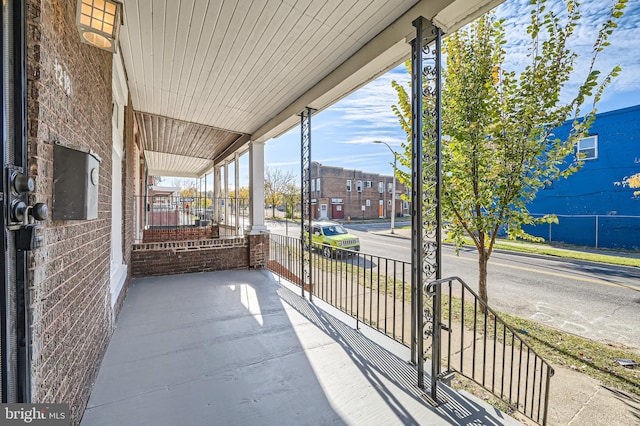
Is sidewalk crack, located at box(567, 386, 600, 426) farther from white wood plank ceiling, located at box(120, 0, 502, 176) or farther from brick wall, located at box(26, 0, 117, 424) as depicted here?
brick wall, located at box(26, 0, 117, 424)

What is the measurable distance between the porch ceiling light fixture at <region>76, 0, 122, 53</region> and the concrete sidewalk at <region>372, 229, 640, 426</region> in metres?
4.27

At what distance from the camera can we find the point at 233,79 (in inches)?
150

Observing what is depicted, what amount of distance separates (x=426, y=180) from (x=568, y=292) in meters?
6.08

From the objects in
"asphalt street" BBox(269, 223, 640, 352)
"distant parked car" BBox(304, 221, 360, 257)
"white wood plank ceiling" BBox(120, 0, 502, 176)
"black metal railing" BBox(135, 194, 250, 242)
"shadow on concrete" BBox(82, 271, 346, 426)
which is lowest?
"asphalt street" BBox(269, 223, 640, 352)

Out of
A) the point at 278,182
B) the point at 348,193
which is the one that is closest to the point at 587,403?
the point at 278,182

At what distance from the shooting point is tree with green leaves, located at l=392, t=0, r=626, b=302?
357 centimetres

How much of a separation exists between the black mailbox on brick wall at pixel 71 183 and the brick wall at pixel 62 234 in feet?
0.13

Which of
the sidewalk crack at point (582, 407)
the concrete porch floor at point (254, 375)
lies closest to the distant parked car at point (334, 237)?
the concrete porch floor at point (254, 375)

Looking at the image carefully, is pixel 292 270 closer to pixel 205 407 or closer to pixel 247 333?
pixel 247 333

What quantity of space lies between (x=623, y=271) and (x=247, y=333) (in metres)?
10.5

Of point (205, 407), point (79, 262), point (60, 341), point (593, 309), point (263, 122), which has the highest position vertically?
point (263, 122)

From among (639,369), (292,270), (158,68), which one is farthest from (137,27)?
(639,369)

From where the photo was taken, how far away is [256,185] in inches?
242

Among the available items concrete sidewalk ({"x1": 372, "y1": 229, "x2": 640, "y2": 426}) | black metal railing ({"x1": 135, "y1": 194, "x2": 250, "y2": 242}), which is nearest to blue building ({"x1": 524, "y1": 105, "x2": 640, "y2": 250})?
concrete sidewalk ({"x1": 372, "y1": 229, "x2": 640, "y2": 426})
